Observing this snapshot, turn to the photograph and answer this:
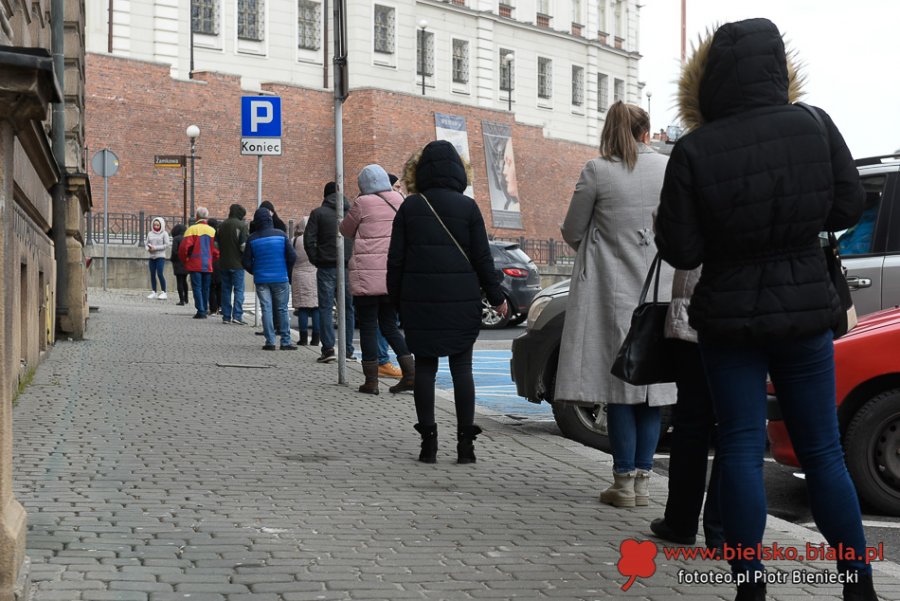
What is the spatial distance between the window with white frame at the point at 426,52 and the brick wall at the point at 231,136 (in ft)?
16.2

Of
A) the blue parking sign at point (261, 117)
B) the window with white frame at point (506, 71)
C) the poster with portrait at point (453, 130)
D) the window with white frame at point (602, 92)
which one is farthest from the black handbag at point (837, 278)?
the window with white frame at point (602, 92)

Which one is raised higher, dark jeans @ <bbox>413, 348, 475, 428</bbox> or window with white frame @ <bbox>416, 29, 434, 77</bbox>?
window with white frame @ <bbox>416, 29, 434, 77</bbox>

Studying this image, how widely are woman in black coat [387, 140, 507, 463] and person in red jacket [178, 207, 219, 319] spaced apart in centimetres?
1709

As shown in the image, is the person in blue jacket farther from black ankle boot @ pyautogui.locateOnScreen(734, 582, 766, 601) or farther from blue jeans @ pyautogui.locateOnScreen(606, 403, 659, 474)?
black ankle boot @ pyautogui.locateOnScreen(734, 582, 766, 601)

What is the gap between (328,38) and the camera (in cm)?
5925

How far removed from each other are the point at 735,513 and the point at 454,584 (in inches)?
44.4

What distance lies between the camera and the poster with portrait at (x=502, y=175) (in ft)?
200

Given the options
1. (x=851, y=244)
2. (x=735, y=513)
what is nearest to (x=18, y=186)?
(x=851, y=244)

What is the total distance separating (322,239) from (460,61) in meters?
53.2

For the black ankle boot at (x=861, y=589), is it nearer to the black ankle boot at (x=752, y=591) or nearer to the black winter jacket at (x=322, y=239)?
the black ankle boot at (x=752, y=591)

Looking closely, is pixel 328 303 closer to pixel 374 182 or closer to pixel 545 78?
pixel 374 182

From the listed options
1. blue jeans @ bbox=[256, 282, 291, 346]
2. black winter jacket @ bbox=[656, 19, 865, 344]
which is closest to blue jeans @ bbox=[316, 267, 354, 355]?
blue jeans @ bbox=[256, 282, 291, 346]

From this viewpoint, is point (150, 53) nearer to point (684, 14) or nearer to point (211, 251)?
point (684, 14)

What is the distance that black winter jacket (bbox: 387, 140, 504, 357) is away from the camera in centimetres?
838
